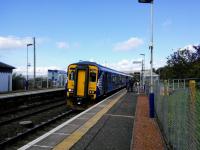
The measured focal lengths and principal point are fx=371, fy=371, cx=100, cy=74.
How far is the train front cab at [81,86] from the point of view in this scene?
24.7 m

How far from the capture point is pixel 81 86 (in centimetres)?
2503

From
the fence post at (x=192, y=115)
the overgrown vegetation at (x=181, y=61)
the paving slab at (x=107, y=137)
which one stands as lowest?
the paving slab at (x=107, y=137)

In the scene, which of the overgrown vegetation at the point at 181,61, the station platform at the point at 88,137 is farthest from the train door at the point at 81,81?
the overgrown vegetation at the point at 181,61

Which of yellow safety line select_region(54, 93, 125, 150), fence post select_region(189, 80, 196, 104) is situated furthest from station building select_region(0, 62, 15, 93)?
fence post select_region(189, 80, 196, 104)

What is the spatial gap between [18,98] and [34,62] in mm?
31558

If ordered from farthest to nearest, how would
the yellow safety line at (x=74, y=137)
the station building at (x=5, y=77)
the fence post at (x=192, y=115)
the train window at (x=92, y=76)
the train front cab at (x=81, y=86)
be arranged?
the station building at (x=5, y=77), the train window at (x=92, y=76), the train front cab at (x=81, y=86), the yellow safety line at (x=74, y=137), the fence post at (x=192, y=115)

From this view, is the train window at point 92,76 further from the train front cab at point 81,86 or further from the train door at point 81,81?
the train door at point 81,81

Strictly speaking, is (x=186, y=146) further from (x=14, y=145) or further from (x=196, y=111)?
(x=14, y=145)

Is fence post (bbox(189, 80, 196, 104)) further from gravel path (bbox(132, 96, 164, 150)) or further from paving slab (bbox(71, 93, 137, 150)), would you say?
paving slab (bbox(71, 93, 137, 150))

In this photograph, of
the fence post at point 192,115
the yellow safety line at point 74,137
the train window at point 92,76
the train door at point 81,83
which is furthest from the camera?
the train window at point 92,76

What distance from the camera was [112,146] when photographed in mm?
9883

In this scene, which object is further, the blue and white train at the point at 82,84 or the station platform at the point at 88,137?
the blue and white train at the point at 82,84

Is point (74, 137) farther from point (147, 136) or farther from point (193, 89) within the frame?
point (193, 89)

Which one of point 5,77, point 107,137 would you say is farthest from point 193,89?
point 5,77
